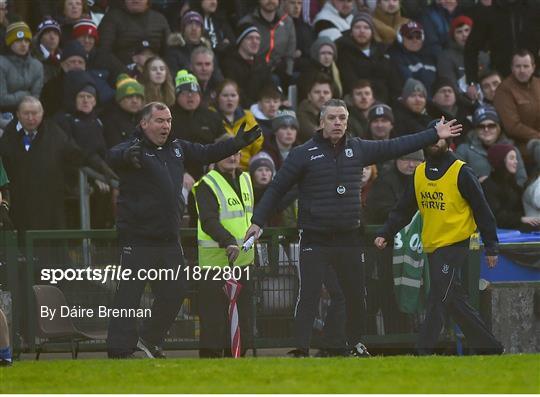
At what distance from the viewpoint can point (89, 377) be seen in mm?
12125

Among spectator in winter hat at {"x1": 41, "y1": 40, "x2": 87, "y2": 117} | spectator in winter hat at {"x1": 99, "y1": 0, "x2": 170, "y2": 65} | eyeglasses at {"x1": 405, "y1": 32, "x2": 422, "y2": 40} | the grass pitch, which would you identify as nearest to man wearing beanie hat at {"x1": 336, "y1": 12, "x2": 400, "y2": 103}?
eyeglasses at {"x1": 405, "y1": 32, "x2": 422, "y2": 40}

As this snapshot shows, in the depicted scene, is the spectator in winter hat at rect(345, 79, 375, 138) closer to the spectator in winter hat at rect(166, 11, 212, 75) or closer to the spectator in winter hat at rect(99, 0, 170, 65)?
the spectator in winter hat at rect(166, 11, 212, 75)

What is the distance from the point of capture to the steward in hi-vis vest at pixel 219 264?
14.2 meters

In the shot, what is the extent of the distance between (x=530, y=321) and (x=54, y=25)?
6.39m

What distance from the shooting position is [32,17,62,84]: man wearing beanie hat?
17406mm

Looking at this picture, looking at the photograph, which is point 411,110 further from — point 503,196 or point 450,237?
point 450,237

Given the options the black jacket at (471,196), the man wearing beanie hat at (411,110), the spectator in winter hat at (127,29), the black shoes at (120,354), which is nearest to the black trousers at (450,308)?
the black jacket at (471,196)

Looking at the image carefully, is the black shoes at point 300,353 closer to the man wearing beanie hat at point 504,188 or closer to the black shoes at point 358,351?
the black shoes at point 358,351

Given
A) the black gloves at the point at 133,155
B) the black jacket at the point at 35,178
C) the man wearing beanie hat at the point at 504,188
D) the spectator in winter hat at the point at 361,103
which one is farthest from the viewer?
the spectator in winter hat at the point at 361,103

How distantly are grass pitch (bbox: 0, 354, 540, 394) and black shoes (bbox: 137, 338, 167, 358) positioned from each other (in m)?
0.72

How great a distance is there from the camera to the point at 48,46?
17516 millimetres

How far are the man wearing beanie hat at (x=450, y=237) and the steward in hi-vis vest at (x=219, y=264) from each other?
5.61 ft

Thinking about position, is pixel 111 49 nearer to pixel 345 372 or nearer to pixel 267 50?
pixel 267 50

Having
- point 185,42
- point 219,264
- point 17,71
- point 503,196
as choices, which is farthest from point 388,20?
point 219,264
